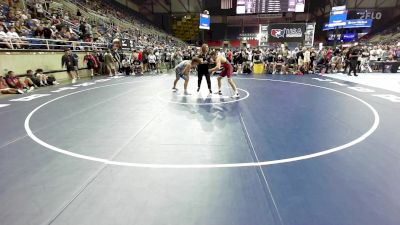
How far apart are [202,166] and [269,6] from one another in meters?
26.6

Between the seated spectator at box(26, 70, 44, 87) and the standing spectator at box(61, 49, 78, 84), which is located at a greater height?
the standing spectator at box(61, 49, 78, 84)

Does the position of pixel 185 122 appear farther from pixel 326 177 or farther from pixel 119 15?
pixel 119 15

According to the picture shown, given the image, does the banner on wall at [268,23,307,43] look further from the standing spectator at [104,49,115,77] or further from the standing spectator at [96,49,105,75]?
the standing spectator at [96,49,105,75]

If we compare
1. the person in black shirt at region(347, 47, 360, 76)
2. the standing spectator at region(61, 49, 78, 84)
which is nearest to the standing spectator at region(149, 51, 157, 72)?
the standing spectator at region(61, 49, 78, 84)

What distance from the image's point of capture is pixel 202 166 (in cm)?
333

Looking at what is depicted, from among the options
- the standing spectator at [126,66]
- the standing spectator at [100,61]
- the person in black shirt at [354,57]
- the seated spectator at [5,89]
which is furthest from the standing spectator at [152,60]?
the person in black shirt at [354,57]

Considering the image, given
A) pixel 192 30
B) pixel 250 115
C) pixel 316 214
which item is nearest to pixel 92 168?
pixel 316 214

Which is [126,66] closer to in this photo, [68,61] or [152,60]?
[152,60]

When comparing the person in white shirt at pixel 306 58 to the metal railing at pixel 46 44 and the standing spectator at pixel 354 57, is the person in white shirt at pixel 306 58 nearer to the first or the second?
the standing spectator at pixel 354 57

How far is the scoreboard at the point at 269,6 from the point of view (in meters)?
25.2

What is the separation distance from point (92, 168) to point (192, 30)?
135 feet

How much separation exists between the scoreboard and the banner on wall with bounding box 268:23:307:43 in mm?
8116

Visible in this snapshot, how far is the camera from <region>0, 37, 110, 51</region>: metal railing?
422 inches

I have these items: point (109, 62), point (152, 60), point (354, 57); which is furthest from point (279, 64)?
point (109, 62)
